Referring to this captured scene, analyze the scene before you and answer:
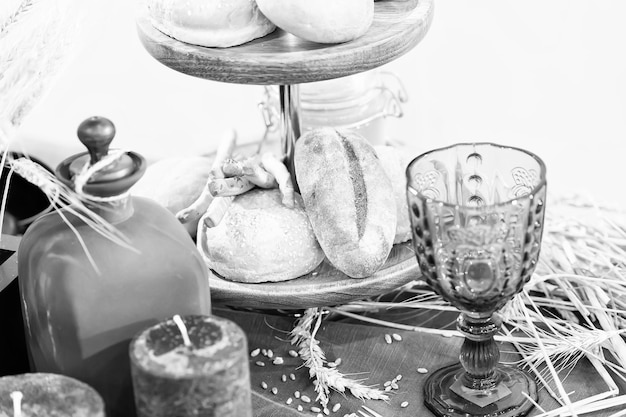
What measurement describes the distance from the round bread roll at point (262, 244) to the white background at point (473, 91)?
88 centimetres

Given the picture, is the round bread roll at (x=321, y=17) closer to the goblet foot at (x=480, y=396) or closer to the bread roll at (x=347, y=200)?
the bread roll at (x=347, y=200)

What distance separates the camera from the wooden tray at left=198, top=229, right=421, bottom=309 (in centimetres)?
86

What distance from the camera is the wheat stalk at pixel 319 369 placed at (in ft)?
2.75

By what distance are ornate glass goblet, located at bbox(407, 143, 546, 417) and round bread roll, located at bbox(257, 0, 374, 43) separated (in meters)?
0.14

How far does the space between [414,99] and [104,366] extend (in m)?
1.30

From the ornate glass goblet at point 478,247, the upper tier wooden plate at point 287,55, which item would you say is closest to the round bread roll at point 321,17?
the upper tier wooden plate at point 287,55

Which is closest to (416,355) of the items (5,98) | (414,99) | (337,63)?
(337,63)

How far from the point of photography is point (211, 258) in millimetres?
901

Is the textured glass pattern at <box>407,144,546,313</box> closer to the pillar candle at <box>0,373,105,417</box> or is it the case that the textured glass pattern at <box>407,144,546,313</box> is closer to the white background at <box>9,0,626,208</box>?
the pillar candle at <box>0,373,105,417</box>

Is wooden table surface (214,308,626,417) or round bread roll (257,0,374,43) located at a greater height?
round bread roll (257,0,374,43)

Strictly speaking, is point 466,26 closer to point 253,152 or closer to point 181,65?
point 253,152

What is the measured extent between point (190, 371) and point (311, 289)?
0.89ft

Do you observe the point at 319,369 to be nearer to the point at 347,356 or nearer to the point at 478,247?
the point at 347,356

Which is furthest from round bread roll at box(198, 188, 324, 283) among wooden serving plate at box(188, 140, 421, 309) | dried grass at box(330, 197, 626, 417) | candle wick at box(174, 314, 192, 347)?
candle wick at box(174, 314, 192, 347)
